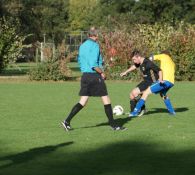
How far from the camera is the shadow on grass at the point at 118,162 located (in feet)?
26.9

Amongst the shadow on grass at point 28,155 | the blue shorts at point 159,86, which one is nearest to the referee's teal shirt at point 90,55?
the shadow on grass at point 28,155

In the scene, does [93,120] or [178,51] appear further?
[178,51]

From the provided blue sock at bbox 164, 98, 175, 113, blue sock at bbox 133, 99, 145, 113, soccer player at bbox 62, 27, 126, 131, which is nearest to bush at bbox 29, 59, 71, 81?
blue sock at bbox 164, 98, 175, 113

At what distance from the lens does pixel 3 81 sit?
1247 inches

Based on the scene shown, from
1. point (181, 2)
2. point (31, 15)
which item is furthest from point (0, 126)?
point (181, 2)

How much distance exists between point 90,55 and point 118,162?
3.49 metres

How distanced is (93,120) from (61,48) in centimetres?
1784

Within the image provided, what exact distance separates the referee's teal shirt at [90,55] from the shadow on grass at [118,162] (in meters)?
2.19

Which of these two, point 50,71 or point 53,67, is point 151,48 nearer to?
point 53,67

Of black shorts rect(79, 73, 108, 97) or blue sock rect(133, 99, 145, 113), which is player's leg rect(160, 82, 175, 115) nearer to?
blue sock rect(133, 99, 145, 113)

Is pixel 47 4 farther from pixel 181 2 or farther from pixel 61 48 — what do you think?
pixel 61 48

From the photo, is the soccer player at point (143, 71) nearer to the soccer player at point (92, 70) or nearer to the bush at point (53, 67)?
the soccer player at point (92, 70)

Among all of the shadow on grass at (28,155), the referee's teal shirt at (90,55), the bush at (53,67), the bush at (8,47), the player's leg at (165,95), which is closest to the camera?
the shadow on grass at (28,155)

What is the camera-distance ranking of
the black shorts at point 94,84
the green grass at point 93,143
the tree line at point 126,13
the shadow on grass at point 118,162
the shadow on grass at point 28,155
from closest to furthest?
the shadow on grass at point 118,162, the green grass at point 93,143, the shadow on grass at point 28,155, the black shorts at point 94,84, the tree line at point 126,13
